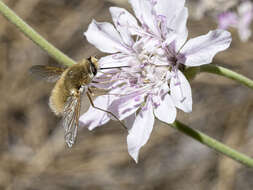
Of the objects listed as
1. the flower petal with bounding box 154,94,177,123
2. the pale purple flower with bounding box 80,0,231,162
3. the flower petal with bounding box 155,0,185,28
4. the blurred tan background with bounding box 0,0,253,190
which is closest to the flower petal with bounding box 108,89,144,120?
the pale purple flower with bounding box 80,0,231,162

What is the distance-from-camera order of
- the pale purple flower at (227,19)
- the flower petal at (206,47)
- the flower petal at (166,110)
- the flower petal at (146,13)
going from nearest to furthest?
the flower petal at (206,47), the flower petal at (166,110), the flower petal at (146,13), the pale purple flower at (227,19)

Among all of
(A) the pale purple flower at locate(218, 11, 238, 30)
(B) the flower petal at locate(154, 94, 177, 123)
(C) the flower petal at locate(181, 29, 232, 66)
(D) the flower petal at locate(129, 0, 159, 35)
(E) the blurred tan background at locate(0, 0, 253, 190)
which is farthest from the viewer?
(E) the blurred tan background at locate(0, 0, 253, 190)

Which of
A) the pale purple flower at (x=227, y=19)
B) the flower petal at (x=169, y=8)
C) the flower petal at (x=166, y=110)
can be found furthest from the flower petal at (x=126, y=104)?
the pale purple flower at (x=227, y=19)

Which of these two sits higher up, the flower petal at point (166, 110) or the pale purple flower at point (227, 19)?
the flower petal at point (166, 110)

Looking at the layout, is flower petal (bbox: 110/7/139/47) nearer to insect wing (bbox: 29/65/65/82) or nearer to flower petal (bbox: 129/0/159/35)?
flower petal (bbox: 129/0/159/35)

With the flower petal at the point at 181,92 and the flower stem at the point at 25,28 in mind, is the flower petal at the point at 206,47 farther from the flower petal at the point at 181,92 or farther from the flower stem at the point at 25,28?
the flower stem at the point at 25,28

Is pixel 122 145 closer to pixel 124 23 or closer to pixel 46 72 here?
pixel 46 72

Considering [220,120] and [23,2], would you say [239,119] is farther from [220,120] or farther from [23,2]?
[23,2]
